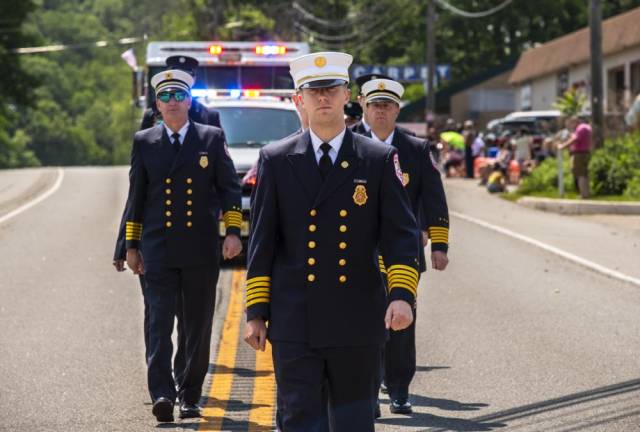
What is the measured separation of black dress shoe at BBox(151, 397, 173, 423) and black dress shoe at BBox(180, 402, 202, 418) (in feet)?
0.66

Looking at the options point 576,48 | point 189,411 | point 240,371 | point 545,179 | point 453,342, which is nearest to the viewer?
point 189,411

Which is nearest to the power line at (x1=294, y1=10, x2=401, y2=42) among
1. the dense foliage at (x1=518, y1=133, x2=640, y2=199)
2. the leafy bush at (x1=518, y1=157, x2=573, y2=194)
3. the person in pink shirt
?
the leafy bush at (x1=518, y1=157, x2=573, y2=194)

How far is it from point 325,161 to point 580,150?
21409mm

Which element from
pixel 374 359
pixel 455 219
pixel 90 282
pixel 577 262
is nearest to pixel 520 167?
pixel 455 219

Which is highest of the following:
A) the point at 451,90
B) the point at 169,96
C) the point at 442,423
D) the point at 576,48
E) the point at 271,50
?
the point at 451,90

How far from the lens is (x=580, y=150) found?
26.4 m

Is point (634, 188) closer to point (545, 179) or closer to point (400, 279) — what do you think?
point (545, 179)

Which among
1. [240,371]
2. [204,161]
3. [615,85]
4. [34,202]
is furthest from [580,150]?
[615,85]

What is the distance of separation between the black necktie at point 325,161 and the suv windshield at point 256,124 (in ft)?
39.3

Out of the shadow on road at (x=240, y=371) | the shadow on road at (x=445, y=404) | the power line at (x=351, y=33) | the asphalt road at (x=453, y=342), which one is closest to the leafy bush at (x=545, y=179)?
→ the asphalt road at (x=453, y=342)

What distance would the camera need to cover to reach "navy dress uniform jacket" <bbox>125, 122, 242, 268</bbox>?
8242 millimetres

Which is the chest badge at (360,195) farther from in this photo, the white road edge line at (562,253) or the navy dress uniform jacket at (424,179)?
the white road edge line at (562,253)

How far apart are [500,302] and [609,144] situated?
51.8 ft

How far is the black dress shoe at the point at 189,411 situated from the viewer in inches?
324
